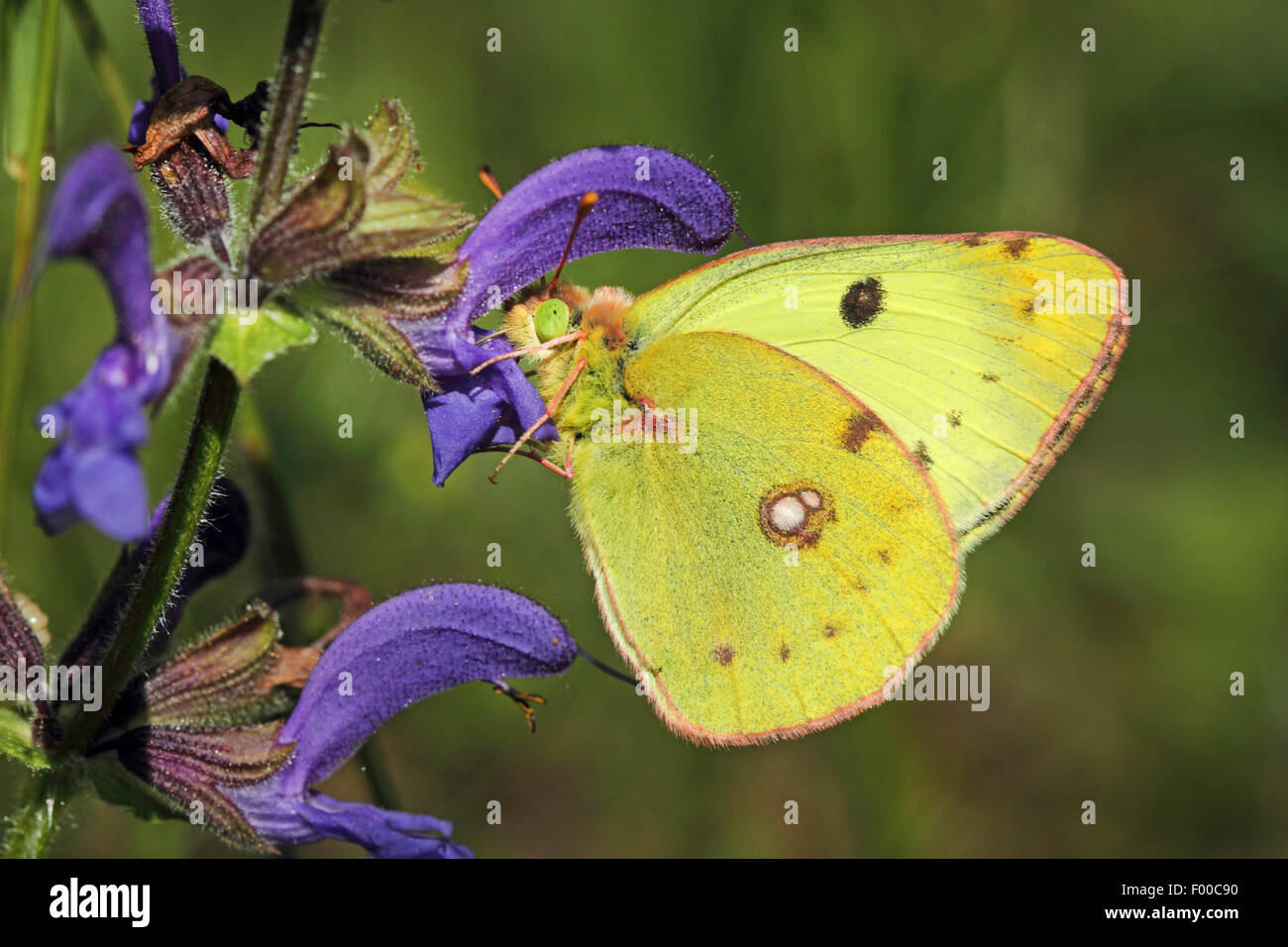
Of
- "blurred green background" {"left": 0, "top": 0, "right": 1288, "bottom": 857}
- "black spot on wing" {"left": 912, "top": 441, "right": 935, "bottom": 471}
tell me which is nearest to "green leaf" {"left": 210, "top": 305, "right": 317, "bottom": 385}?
"black spot on wing" {"left": 912, "top": 441, "right": 935, "bottom": 471}

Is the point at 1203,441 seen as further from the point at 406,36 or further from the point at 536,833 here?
the point at 406,36

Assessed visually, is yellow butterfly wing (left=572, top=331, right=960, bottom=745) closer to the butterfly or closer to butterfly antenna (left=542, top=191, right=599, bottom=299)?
the butterfly

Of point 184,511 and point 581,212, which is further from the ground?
point 581,212

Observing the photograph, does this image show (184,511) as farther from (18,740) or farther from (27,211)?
(27,211)

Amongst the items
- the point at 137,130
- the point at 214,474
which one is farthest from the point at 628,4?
the point at 214,474

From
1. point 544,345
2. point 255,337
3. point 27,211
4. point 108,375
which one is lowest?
point 108,375

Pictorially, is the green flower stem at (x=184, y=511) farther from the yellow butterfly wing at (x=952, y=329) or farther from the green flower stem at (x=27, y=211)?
the yellow butterfly wing at (x=952, y=329)

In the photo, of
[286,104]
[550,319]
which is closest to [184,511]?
[286,104]
